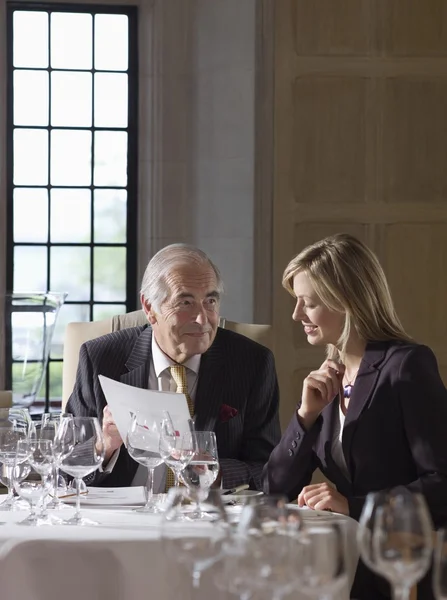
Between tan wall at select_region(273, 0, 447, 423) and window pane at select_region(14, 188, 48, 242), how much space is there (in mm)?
1205

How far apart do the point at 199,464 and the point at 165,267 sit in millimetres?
1038

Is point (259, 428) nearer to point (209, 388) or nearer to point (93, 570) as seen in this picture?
point (209, 388)

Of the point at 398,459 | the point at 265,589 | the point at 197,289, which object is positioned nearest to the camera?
the point at 265,589

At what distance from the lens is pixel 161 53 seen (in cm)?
508

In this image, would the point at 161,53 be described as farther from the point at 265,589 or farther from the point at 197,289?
the point at 265,589

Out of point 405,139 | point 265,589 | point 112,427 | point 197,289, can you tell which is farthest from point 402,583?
point 405,139

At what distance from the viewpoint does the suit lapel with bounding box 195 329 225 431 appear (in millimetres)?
2959

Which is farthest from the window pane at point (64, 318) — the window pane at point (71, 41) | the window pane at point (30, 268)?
the window pane at point (71, 41)

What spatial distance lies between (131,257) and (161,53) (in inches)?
39.6

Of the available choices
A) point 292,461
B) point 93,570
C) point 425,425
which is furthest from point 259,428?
point 93,570

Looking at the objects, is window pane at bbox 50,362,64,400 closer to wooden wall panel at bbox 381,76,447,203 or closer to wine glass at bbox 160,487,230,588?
wooden wall panel at bbox 381,76,447,203

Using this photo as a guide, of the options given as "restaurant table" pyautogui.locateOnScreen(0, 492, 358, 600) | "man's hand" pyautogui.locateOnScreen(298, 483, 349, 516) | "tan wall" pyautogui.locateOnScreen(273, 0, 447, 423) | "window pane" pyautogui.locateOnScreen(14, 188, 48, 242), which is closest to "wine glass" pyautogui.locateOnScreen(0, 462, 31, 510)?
"restaurant table" pyautogui.locateOnScreen(0, 492, 358, 600)

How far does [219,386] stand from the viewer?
303 cm

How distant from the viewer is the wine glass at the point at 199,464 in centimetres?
218
